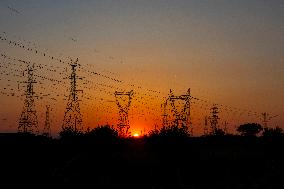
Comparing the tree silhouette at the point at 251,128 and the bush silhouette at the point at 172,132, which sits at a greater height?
the tree silhouette at the point at 251,128

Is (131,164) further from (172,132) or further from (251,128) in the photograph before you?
(251,128)

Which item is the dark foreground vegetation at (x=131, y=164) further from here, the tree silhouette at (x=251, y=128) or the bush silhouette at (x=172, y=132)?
the tree silhouette at (x=251, y=128)

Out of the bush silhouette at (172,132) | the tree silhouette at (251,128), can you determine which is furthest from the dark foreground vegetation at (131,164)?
the tree silhouette at (251,128)

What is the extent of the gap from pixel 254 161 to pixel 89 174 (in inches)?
863

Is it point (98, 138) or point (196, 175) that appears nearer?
point (196, 175)

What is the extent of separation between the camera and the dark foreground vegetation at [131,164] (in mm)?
35562

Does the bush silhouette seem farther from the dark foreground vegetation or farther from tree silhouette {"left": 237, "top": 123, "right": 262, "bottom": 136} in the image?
tree silhouette {"left": 237, "top": 123, "right": 262, "bottom": 136}

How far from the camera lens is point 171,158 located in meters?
46.5

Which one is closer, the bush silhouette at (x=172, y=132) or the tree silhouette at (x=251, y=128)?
the bush silhouette at (x=172, y=132)

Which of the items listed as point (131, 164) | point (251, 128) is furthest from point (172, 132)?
point (251, 128)

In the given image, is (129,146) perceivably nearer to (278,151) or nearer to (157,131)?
(157,131)

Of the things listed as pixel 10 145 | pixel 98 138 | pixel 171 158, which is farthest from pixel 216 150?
pixel 10 145

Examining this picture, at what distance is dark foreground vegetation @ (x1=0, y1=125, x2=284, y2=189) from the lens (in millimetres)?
35562

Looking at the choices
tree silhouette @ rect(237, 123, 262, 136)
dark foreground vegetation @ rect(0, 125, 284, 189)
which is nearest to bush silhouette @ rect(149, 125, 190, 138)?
dark foreground vegetation @ rect(0, 125, 284, 189)
